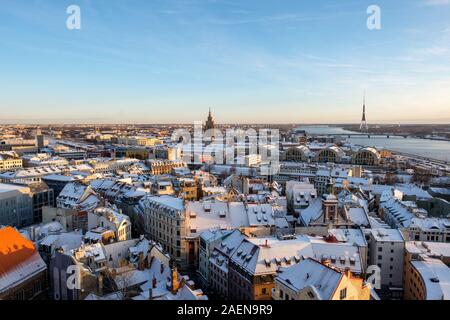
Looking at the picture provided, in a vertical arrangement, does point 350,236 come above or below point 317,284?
below

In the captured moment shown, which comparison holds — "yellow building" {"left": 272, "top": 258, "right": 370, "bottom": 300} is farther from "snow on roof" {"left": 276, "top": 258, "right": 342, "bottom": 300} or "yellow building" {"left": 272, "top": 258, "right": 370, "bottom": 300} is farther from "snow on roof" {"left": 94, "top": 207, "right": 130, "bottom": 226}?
"snow on roof" {"left": 94, "top": 207, "right": 130, "bottom": 226}

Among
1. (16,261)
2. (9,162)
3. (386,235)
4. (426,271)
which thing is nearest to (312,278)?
(426,271)

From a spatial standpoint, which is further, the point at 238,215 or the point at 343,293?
the point at 238,215

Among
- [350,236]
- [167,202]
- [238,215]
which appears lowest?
[350,236]

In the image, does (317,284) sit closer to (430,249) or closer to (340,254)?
(340,254)

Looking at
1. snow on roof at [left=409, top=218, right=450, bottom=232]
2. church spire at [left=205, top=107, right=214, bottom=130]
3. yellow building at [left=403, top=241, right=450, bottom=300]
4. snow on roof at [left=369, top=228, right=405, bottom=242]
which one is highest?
church spire at [left=205, top=107, right=214, bottom=130]

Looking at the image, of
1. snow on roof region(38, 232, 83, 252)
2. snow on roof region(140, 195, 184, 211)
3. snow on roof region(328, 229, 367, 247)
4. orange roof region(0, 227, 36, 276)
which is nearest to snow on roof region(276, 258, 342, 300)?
snow on roof region(328, 229, 367, 247)
